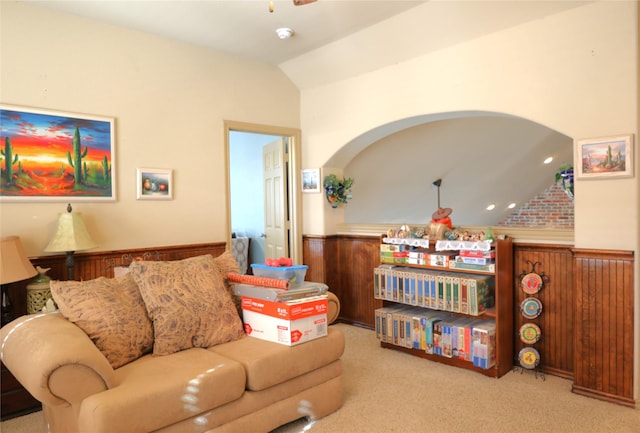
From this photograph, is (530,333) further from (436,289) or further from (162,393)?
(162,393)

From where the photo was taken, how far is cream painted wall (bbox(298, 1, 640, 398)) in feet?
8.92

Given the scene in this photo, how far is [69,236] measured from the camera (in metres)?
3.04

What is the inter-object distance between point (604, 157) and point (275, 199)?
3.38 metres

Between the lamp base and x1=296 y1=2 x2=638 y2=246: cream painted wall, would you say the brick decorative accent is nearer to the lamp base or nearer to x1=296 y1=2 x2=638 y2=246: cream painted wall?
x1=296 y1=2 x2=638 y2=246: cream painted wall

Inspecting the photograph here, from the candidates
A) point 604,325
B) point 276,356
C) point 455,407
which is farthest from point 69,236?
point 604,325

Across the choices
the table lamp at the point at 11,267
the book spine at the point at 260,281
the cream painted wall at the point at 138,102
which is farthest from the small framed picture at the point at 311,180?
the table lamp at the point at 11,267

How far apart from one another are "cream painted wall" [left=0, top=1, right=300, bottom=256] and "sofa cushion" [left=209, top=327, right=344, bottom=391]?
1.66m

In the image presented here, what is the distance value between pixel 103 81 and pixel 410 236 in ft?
9.40

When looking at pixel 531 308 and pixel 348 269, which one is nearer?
pixel 531 308

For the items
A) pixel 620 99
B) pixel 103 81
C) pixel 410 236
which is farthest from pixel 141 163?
pixel 620 99

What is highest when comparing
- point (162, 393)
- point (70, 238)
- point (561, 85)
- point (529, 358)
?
point (561, 85)

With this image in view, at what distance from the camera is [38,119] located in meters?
3.13

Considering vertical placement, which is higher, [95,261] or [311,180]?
[311,180]

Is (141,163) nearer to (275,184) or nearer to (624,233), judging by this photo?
(275,184)
